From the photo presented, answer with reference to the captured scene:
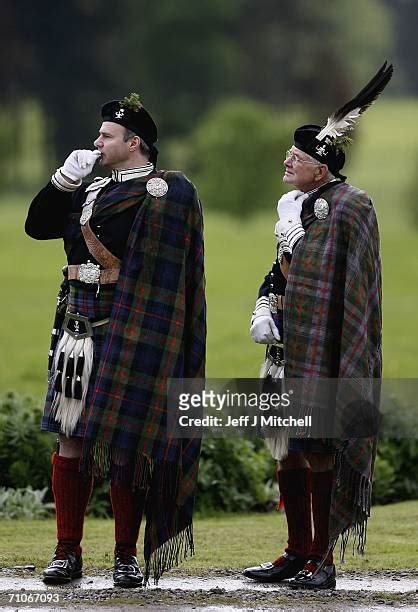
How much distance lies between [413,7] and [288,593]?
57.0ft

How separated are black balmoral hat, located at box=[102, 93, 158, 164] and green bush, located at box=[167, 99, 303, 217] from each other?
15.2 m

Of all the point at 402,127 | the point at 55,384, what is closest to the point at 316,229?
the point at 55,384

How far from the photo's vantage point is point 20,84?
22.6 m

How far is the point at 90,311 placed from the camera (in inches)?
239

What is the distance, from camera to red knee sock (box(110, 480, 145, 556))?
5.98m

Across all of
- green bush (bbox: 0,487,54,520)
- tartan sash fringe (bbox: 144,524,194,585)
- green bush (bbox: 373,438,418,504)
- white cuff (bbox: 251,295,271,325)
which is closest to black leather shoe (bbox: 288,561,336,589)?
tartan sash fringe (bbox: 144,524,194,585)

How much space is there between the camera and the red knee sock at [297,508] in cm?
618

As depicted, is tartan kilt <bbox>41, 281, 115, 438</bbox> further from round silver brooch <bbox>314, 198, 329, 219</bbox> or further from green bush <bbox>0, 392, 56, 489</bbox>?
green bush <bbox>0, 392, 56, 489</bbox>

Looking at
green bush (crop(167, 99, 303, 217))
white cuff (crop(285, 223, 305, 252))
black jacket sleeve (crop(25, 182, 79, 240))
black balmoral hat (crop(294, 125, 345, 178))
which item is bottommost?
white cuff (crop(285, 223, 305, 252))

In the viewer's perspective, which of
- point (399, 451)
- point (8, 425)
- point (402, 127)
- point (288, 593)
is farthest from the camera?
point (402, 127)

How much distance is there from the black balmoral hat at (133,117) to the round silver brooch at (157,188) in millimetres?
206

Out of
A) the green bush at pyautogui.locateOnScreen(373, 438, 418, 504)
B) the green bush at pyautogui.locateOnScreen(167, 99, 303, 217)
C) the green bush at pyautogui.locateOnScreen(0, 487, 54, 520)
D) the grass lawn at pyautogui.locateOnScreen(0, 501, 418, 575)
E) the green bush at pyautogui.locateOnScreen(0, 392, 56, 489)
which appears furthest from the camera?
the green bush at pyautogui.locateOnScreen(167, 99, 303, 217)

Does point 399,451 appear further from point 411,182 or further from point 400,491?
point 411,182

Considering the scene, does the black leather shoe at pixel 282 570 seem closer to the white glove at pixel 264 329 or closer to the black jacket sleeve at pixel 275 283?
the white glove at pixel 264 329
